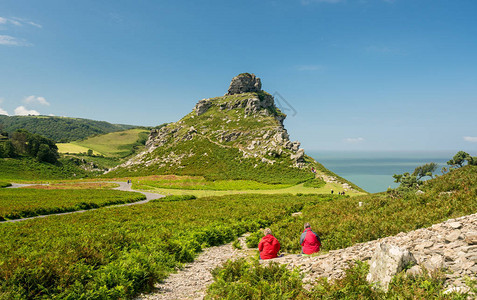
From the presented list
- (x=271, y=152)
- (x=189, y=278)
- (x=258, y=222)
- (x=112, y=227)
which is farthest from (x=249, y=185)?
(x=189, y=278)

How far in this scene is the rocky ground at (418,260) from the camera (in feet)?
23.8

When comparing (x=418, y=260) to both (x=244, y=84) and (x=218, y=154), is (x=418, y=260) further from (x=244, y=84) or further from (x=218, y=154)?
(x=244, y=84)

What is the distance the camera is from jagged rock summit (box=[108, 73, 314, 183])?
314 ft

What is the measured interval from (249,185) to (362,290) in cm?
6788

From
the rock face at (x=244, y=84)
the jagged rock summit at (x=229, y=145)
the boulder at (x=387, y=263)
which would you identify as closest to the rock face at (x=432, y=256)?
the boulder at (x=387, y=263)

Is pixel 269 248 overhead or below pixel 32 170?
overhead

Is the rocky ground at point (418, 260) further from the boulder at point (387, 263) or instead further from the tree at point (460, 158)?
the tree at point (460, 158)

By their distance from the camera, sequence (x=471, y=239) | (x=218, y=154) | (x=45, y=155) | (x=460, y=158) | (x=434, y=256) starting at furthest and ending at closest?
(x=45, y=155) → (x=218, y=154) → (x=460, y=158) → (x=434, y=256) → (x=471, y=239)

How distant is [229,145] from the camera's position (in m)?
123

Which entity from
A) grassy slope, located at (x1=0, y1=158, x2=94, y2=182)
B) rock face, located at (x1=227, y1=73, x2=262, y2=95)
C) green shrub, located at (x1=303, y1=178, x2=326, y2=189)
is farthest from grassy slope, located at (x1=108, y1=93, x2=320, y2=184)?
grassy slope, located at (x1=0, y1=158, x2=94, y2=182)

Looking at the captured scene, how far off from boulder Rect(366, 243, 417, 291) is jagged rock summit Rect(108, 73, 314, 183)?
72.6m

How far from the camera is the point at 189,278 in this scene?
445 inches

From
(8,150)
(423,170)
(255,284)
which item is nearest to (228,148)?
(423,170)

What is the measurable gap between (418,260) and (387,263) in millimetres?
1360
